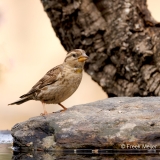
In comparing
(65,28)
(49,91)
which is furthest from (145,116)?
(65,28)

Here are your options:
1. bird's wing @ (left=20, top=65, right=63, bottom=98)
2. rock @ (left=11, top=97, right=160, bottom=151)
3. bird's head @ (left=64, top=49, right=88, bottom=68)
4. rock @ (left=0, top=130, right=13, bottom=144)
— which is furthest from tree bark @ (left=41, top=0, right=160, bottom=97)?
rock @ (left=0, top=130, right=13, bottom=144)

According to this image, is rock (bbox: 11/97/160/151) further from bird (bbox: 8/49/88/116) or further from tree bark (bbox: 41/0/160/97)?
tree bark (bbox: 41/0/160/97)

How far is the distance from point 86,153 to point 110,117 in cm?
52

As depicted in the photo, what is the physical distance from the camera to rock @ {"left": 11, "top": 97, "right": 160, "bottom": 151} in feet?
18.1

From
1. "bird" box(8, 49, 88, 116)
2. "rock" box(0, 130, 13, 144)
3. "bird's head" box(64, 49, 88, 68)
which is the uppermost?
"bird's head" box(64, 49, 88, 68)

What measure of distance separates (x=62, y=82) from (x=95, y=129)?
38.2 inches

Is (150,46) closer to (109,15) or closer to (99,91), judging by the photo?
(109,15)

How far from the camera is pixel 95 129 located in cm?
562

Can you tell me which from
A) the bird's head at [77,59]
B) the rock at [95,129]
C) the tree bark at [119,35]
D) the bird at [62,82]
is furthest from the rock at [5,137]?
the tree bark at [119,35]

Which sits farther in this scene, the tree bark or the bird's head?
the tree bark

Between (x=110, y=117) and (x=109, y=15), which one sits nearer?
(x=110, y=117)

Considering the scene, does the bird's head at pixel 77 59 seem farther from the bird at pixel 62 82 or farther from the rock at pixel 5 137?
the rock at pixel 5 137

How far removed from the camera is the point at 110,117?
5812mm

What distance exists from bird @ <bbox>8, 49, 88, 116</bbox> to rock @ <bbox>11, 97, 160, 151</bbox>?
29 cm
